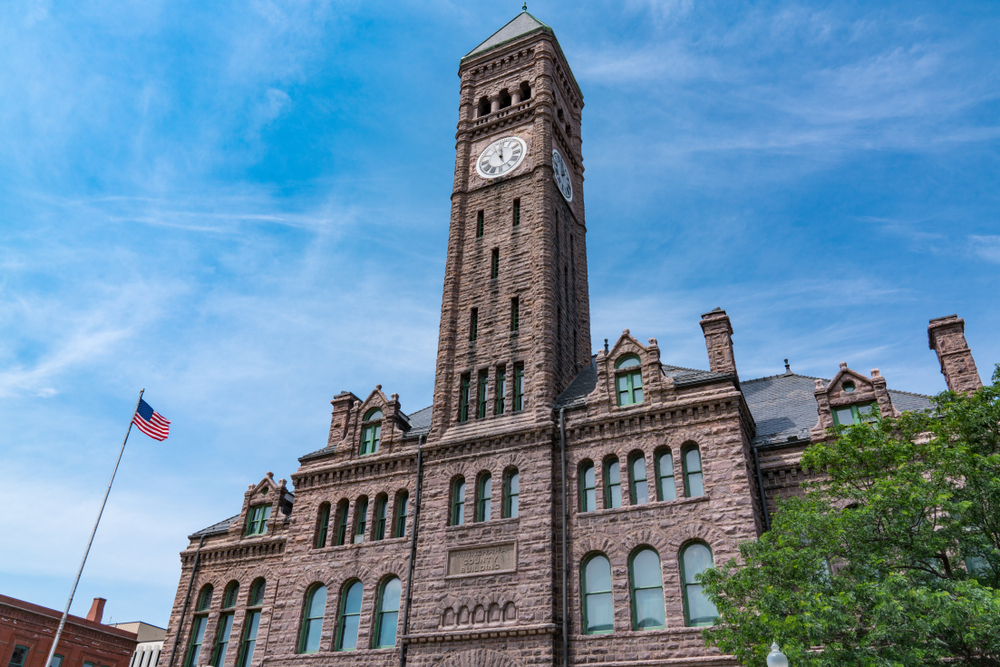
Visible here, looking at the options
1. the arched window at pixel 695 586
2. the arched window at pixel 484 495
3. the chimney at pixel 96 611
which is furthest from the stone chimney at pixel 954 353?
the chimney at pixel 96 611

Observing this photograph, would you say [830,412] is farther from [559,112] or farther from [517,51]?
[517,51]

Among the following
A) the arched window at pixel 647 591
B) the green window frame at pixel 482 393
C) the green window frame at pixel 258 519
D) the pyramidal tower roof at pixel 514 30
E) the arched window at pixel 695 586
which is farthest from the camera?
the pyramidal tower roof at pixel 514 30

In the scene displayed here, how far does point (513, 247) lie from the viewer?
107ft

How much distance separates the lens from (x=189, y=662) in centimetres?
3067

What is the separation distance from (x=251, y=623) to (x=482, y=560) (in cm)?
1134

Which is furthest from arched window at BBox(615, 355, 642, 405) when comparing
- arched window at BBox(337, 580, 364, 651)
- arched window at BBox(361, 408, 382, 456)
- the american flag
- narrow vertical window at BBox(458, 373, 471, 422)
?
the american flag

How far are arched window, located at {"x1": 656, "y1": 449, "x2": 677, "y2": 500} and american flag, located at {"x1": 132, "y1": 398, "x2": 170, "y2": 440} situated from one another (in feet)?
65.5

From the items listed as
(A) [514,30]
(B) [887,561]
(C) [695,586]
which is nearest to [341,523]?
(C) [695,586]

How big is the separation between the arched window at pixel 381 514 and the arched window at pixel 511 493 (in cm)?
488

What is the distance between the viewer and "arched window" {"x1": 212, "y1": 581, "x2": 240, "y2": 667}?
3011 centimetres

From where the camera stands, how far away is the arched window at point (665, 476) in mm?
24312

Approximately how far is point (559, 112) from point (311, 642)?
27.6m

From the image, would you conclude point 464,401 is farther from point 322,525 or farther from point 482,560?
point 322,525

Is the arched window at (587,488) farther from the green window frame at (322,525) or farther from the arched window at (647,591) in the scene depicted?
the green window frame at (322,525)
